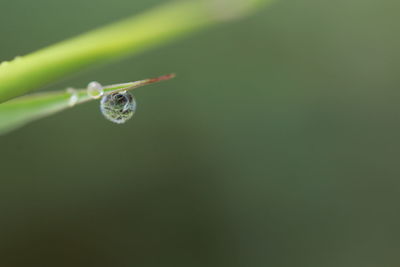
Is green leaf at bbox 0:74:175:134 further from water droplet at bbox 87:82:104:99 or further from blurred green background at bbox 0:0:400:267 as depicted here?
blurred green background at bbox 0:0:400:267

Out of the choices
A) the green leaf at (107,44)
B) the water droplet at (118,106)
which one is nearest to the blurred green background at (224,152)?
the green leaf at (107,44)

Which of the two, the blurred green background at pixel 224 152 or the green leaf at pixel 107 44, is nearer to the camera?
the green leaf at pixel 107 44

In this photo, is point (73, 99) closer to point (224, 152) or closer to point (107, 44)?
point (107, 44)

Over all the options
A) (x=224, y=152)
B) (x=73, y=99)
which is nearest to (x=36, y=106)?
(x=73, y=99)

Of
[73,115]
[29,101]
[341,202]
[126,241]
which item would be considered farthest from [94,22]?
[29,101]

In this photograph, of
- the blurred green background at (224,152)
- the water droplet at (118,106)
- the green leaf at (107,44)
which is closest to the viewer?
the green leaf at (107,44)

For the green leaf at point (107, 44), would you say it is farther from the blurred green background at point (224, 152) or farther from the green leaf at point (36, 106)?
the blurred green background at point (224, 152)
